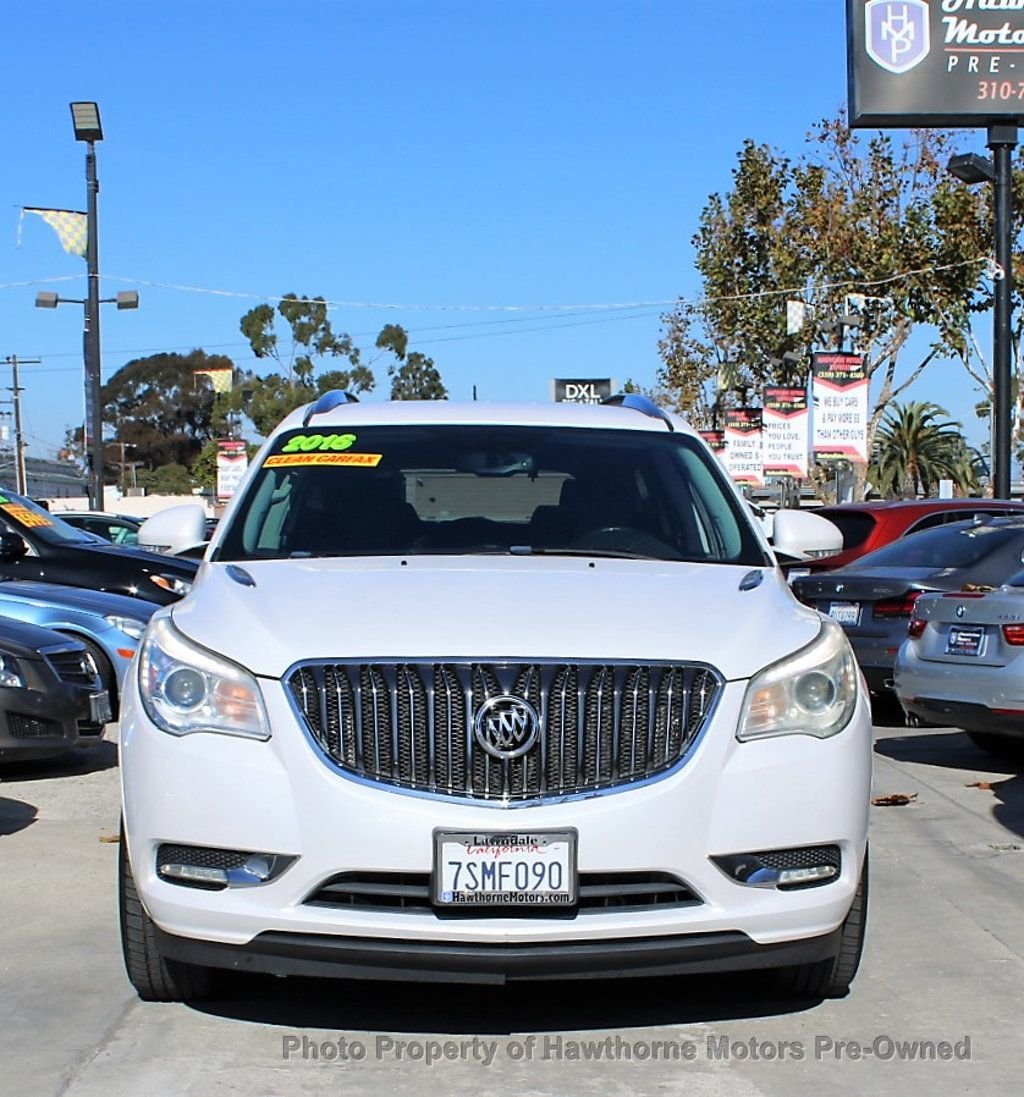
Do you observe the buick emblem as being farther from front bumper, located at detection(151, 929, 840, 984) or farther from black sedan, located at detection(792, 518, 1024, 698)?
black sedan, located at detection(792, 518, 1024, 698)

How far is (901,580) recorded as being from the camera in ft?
39.3

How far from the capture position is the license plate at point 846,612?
12.1 m

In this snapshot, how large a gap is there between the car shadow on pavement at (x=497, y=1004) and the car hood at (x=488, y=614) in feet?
3.77

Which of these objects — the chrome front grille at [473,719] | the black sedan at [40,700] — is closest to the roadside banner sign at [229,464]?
the black sedan at [40,700]

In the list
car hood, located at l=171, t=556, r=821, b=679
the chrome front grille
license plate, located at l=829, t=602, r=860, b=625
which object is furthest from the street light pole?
the chrome front grille

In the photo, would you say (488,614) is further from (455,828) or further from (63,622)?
(63,622)

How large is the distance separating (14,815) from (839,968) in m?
4.86

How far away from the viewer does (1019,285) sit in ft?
119

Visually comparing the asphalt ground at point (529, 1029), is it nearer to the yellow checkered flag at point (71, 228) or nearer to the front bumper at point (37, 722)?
the front bumper at point (37, 722)

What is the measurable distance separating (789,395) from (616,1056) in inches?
1158

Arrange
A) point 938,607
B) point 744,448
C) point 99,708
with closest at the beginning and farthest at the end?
point 99,708 → point 938,607 → point 744,448

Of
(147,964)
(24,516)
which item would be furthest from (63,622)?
(147,964)

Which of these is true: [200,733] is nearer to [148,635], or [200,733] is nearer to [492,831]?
[148,635]

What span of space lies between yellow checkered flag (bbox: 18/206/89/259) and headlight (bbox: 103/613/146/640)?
2028 centimetres
